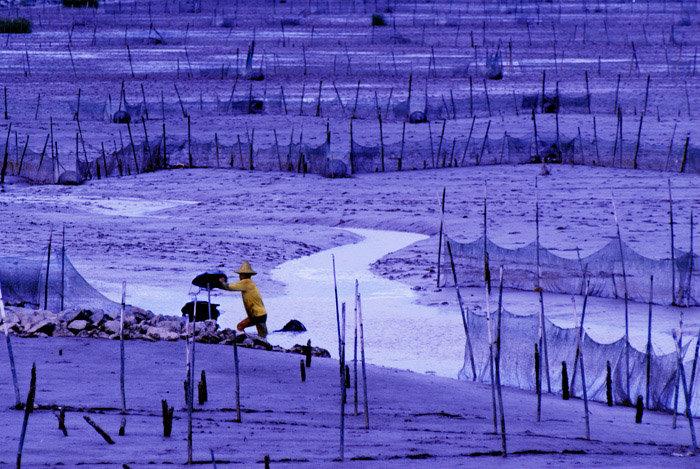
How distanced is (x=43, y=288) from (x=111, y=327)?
4.61 feet

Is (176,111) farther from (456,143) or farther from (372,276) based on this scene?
(372,276)

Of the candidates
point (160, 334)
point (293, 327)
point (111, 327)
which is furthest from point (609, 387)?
point (111, 327)

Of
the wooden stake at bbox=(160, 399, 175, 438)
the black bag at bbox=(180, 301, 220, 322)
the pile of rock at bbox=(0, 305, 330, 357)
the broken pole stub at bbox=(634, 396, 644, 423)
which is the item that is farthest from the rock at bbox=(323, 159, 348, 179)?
the wooden stake at bbox=(160, 399, 175, 438)

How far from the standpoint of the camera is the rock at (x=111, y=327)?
273 inches

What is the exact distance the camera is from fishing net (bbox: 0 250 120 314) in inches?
317

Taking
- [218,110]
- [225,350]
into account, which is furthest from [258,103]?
[225,350]

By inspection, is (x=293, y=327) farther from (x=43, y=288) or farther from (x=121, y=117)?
(x=121, y=117)

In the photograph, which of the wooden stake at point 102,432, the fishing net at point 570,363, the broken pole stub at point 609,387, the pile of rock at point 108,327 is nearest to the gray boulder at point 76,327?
the pile of rock at point 108,327

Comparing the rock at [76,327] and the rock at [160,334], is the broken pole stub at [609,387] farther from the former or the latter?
the rock at [76,327]

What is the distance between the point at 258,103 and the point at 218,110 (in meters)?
0.92

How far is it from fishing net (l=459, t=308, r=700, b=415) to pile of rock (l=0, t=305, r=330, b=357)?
1205mm

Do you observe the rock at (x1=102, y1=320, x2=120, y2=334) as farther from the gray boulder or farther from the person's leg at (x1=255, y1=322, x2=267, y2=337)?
the person's leg at (x1=255, y1=322, x2=267, y2=337)

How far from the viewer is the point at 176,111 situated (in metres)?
22.0

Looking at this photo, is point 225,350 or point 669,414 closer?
point 669,414
